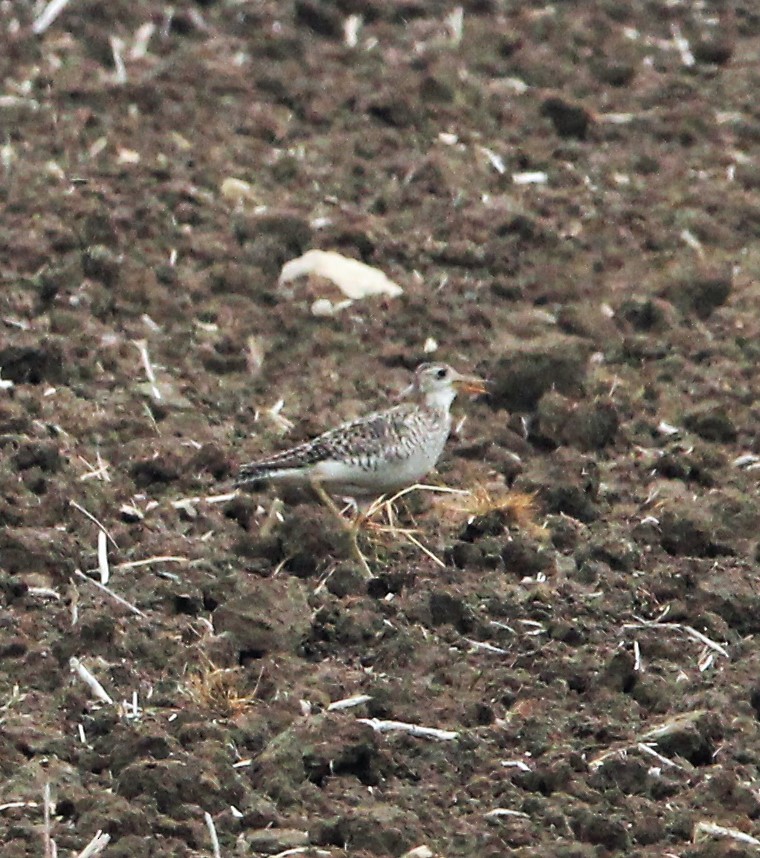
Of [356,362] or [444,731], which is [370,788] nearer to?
[444,731]

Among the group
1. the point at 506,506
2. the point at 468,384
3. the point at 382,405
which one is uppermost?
the point at 468,384

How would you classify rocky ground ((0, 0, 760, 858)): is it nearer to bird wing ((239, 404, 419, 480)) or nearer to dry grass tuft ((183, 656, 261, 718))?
dry grass tuft ((183, 656, 261, 718))

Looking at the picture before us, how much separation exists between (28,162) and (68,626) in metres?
4.09

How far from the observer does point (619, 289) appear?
10555 mm

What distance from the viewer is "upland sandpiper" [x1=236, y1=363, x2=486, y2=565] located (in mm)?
8422

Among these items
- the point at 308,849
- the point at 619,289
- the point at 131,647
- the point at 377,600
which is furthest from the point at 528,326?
the point at 308,849

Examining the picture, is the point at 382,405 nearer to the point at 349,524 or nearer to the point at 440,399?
the point at 440,399

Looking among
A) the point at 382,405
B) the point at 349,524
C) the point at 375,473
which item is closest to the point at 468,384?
the point at 382,405

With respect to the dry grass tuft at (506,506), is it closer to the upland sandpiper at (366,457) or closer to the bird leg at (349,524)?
the upland sandpiper at (366,457)

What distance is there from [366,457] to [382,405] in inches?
37.8

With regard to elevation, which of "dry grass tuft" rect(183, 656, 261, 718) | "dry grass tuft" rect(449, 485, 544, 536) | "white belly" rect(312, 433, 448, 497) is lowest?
"dry grass tuft" rect(449, 485, 544, 536)

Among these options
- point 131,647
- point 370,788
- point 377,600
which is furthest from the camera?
point 377,600

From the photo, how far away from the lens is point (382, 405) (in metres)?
9.42

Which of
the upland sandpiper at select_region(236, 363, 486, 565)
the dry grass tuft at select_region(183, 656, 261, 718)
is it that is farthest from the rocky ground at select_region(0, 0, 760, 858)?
the upland sandpiper at select_region(236, 363, 486, 565)
